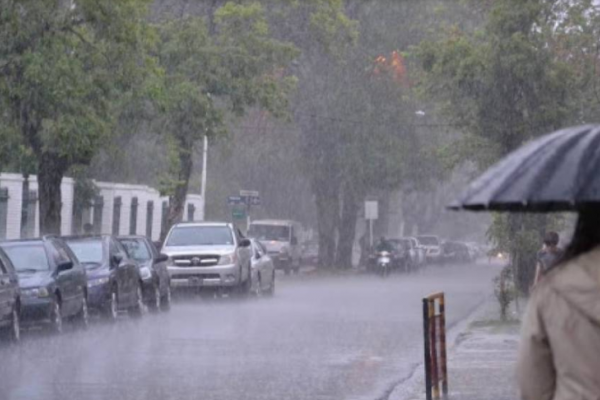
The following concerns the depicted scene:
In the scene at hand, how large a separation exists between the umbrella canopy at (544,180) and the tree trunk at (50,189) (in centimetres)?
2505

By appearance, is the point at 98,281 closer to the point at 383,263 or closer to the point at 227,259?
the point at 227,259

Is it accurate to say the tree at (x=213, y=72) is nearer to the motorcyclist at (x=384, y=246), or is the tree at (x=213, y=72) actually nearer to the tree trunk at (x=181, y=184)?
the tree trunk at (x=181, y=184)

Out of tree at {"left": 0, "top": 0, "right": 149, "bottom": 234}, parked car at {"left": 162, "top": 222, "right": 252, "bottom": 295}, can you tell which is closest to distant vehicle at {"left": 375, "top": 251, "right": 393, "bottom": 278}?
parked car at {"left": 162, "top": 222, "right": 252, "bottom": 295}

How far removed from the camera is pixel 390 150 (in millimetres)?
56688

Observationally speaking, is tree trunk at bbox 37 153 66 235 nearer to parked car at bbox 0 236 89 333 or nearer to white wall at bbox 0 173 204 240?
parked car at bbox 0 236 89 333

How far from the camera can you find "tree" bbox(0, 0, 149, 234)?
25.0 m

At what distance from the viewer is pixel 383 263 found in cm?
5591

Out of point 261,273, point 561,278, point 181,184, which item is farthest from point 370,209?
point 561,278

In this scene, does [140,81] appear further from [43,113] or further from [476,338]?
[476,338]

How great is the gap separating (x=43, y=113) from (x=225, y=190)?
40.8 meters

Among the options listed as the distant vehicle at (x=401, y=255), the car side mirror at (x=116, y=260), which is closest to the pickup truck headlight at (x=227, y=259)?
the car side mirror at (x=116, y=260)

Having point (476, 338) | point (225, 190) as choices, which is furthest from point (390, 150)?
point (476, 338)

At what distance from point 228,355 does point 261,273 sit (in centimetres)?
1688

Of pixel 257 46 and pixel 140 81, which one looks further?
pixel 257 46
